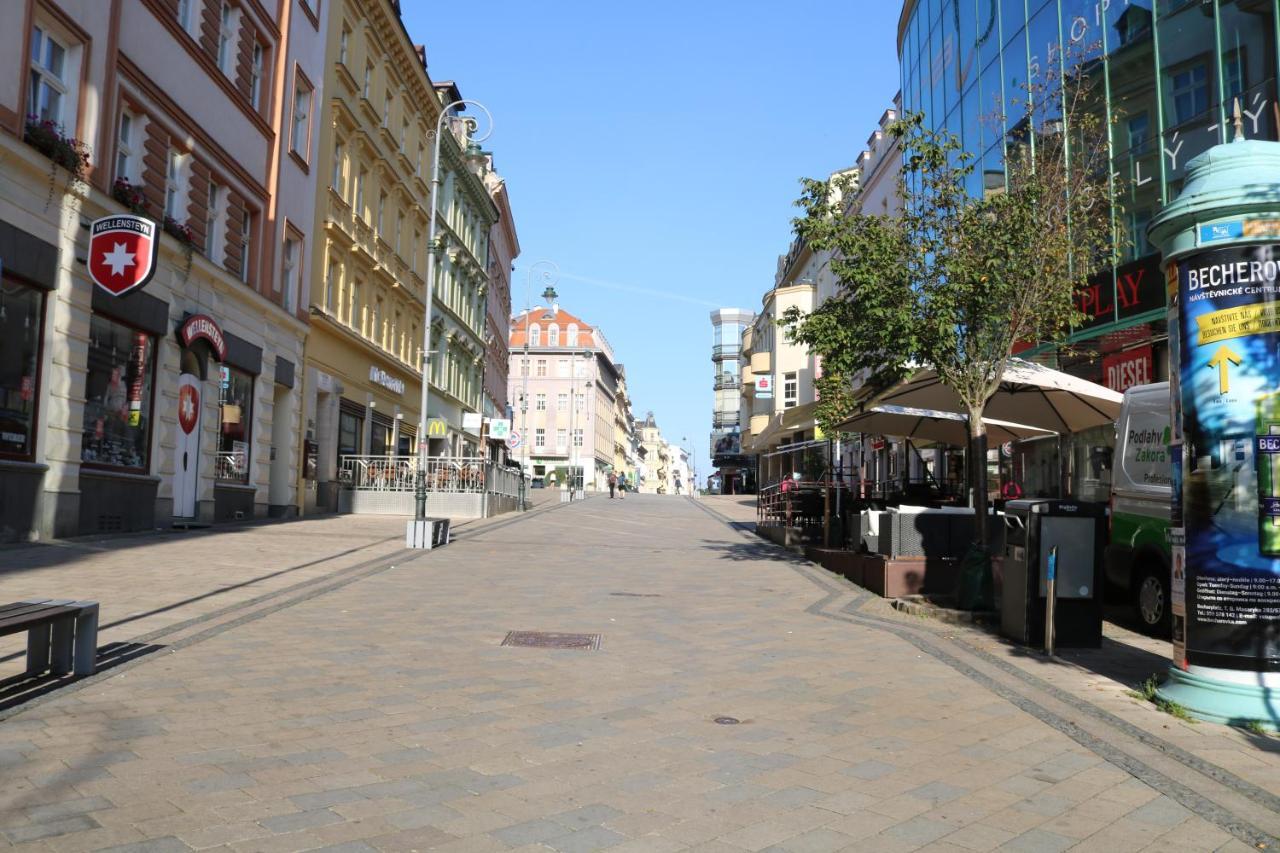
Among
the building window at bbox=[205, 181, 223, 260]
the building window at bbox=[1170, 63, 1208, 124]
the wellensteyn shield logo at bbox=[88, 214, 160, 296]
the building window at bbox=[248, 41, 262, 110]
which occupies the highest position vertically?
the building window at bbox=[248, 41, 262, 110]

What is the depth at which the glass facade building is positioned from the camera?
50.6ft

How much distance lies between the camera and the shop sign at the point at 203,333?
703 inches

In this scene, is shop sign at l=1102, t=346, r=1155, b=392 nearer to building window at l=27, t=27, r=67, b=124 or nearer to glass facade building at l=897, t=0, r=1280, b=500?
glass facade building at l=897, t=0, r=1280, b=500

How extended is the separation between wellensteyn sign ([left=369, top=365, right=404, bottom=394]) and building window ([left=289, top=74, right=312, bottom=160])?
333 inches

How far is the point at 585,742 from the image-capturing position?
5.16m

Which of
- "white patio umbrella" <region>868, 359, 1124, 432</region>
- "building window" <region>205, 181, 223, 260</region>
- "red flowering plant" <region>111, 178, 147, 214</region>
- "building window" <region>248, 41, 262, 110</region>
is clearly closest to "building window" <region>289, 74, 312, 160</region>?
"building window" <region>248, 41, 262, 110</region>

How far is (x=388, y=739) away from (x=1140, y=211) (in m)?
17.7

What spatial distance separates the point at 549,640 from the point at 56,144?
10.6 m

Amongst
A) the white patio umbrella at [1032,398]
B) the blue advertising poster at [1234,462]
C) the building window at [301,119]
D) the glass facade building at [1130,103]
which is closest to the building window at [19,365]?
the white patio umbrella at [1032,398]

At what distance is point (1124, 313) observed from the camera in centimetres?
1845

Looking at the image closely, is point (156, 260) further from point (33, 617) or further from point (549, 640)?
point (33, 617)

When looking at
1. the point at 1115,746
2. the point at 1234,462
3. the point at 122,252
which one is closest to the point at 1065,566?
the point at 1234,462

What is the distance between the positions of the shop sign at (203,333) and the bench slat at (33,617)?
13.0 metres

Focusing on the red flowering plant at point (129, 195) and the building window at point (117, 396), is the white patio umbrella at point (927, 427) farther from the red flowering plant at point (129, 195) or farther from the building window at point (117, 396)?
the red flowering plant at point (129, 195)
